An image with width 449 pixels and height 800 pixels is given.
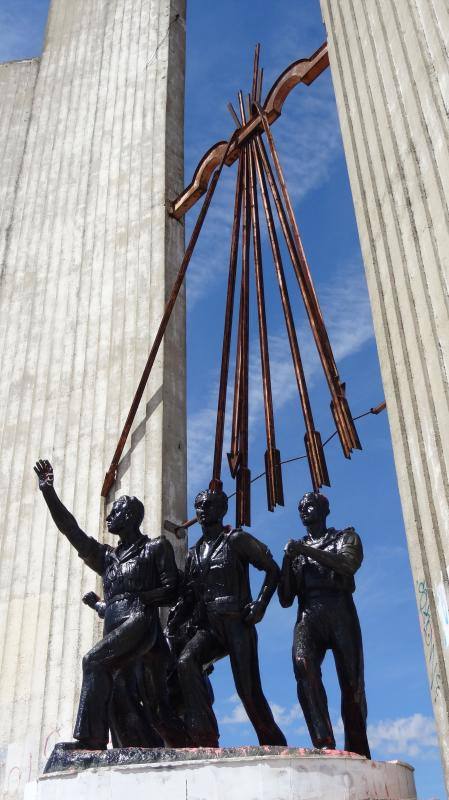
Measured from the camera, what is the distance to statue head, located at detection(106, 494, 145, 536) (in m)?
4.73

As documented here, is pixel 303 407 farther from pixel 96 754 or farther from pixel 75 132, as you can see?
pixel 75 132

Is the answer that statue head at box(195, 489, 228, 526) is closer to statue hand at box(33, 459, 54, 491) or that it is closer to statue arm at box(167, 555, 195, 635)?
statue arm at box(167, 555, 195, 635)

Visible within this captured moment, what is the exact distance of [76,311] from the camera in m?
8.60

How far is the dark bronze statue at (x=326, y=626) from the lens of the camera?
165 inches

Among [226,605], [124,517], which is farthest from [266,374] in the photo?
[226,605]

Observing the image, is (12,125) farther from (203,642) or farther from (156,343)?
(203,642)

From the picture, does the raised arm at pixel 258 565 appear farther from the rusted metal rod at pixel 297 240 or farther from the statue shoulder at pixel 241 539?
the rusted metal rod at pixel 297 240

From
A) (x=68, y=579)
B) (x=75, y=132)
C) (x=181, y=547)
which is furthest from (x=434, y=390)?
Answer: (x=75, y=132)

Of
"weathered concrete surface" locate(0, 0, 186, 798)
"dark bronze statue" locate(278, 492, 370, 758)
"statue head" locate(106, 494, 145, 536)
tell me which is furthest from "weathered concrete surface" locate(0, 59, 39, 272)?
"dark bronze statue" locate(278, 492, 370, 758)

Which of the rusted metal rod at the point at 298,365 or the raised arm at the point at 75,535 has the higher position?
the rusted metal rod at the point at 298,365

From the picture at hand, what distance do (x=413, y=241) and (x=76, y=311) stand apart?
4.70 meters

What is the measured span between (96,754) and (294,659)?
1.09 m

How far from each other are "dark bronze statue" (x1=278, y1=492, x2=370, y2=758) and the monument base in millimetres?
419

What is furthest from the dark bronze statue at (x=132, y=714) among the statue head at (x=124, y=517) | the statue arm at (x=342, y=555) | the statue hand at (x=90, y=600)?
the statue arm at (x=342, y=555)
